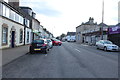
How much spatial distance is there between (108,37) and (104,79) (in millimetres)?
24995

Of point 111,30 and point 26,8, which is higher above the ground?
point 26,8

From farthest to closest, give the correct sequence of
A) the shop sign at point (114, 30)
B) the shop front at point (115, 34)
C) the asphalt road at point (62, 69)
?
the shop front at point (115, 34)
the shop sign at point (114, 30)
the asphalt road at point (62, 69)

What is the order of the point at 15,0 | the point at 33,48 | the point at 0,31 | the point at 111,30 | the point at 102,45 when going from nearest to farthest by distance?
1. the point at 33,48
2. the point at 0,31
3. the point at 102,45
4. the point at 15,0
5. the point at 111,30

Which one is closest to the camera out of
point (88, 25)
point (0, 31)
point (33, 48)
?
point (33, 48)

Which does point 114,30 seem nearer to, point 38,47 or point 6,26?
point 38,47

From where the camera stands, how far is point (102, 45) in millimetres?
18641

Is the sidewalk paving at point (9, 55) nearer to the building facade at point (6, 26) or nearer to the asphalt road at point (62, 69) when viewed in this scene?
the asphalt road at point (62, 69)

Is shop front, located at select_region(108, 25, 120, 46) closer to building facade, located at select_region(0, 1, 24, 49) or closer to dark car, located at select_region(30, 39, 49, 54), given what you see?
dark car, located at select_region(30, 39, 49, 54)

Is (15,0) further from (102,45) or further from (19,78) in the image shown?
(19,78)

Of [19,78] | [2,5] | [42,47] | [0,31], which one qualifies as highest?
[2,5]

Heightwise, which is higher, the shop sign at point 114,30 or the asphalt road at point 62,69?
the shop sign at point 114,30

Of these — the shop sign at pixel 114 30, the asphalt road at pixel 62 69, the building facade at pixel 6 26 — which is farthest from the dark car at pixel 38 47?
the shop sign at pixel 114 30

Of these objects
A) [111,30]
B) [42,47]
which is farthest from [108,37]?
[42,47]

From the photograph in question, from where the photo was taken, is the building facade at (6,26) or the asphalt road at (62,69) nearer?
the asphalt road at (62,69)
